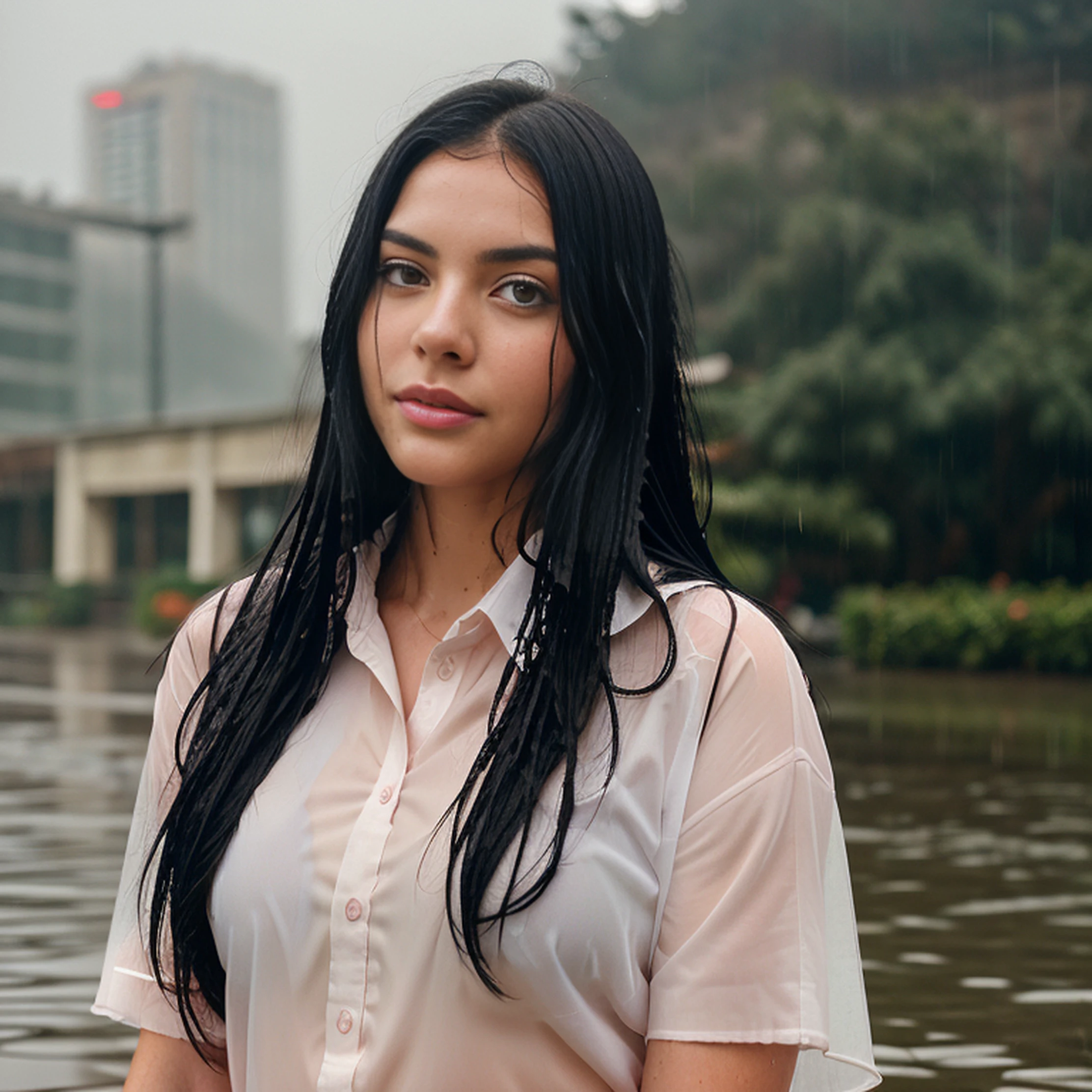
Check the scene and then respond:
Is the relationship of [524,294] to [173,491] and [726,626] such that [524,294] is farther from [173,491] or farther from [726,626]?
[173,491]

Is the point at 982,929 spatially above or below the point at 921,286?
below

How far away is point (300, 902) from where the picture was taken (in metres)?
1.53

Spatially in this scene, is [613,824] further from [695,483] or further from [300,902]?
[695,483]

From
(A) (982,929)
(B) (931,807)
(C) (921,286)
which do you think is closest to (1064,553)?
(C) (921,286)

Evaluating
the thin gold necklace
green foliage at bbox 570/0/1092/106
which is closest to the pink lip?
the thin gold necklace

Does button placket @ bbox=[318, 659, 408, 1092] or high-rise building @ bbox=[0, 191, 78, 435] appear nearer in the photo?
button placket @ bbox=[318, 659, 408, 1092]

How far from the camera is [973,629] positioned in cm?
1877

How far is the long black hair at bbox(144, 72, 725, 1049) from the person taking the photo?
1.51m

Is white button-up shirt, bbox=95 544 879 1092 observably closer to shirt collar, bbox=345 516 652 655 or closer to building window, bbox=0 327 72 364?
shirt collar, bbox=345 516 652 655

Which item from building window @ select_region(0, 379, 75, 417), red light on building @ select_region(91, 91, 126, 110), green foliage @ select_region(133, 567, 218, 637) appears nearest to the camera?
green foliage @ select_region(133, 567, 218, 637)

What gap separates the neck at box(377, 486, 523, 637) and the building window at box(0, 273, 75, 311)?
5760cm

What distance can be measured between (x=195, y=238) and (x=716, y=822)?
249 ft

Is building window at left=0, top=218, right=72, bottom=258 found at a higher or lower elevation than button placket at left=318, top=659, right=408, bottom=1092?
higher

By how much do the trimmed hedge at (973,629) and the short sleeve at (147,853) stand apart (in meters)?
17.1
